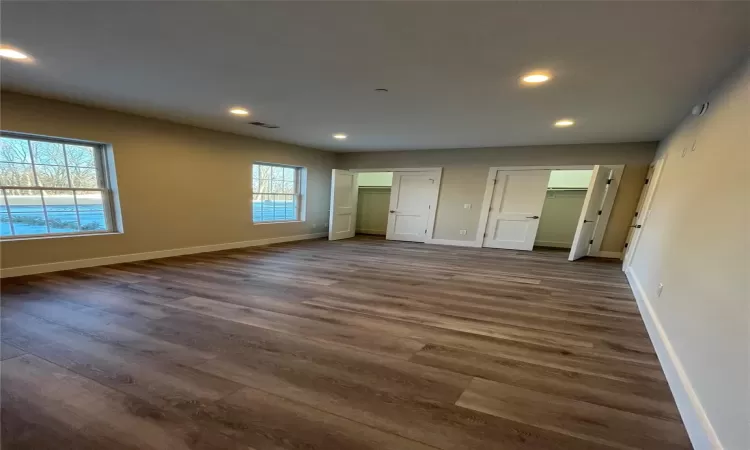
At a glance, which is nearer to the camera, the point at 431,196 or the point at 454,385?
the point at 454,385

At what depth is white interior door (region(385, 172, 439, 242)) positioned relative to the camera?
22.4 feet

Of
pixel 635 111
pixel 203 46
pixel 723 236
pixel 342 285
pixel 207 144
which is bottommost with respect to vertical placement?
pixel 342 285

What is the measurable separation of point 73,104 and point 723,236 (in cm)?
610

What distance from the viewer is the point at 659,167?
4059 millimetres

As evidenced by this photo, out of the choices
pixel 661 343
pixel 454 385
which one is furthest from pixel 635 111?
pixel 454 385

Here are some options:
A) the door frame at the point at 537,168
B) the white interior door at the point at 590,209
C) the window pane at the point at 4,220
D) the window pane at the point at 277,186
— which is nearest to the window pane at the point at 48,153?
the window pane at the point at 4,220

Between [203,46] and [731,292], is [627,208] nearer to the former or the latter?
[731,292]

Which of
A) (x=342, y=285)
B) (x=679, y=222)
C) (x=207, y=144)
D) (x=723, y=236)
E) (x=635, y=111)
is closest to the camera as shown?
(x=723, y=236)

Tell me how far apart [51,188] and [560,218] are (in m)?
8.90

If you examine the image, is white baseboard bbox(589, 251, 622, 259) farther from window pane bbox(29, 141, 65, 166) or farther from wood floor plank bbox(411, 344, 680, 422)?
window pane bbox(29, 141, 65, 166)

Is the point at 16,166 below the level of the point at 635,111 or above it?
below

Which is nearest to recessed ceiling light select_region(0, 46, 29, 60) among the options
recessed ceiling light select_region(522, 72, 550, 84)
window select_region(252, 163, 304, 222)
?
window select_region(252, 163, 304, 222)

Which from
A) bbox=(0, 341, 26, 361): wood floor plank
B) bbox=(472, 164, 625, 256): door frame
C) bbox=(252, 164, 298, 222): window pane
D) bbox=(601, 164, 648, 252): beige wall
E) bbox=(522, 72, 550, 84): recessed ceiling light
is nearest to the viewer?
bbox=(0, 341, 26, 361): wood floor plank

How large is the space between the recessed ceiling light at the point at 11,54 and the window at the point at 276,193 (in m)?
3.56
